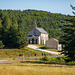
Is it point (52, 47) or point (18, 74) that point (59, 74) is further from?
point (52, 47)

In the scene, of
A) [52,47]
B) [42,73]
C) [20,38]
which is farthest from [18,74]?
[52,47]

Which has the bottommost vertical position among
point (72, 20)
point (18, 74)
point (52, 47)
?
point (52, 47)

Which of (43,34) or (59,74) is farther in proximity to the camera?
(43,34)

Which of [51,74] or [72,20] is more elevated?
[72,20]

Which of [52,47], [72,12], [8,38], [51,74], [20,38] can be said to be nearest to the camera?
[51,74]

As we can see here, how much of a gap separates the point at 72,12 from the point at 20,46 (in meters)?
44.8

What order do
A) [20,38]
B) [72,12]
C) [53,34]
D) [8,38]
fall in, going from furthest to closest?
1. [53,34]
2. [8,38]
3. [20,38]
4. [72,12]

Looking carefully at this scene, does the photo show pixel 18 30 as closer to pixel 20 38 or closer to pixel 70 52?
pixel 20 38

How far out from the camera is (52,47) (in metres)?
80.1

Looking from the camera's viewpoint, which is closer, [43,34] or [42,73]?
[42,73]

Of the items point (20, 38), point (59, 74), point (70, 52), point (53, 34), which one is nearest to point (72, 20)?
point (70, 52)

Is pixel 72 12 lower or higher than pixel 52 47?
higher

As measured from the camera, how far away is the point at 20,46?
6631 cm

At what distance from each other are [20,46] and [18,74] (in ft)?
183
